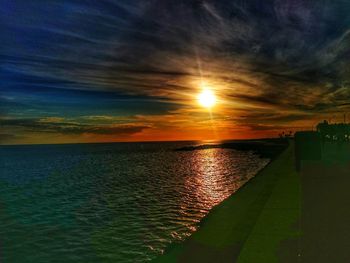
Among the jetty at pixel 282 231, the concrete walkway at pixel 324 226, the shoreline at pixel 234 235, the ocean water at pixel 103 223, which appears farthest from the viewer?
the ocean water at pixel 103 223

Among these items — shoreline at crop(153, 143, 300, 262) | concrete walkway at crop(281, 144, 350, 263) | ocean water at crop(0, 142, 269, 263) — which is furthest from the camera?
ocean water at crop(0, 142, 269, 263)

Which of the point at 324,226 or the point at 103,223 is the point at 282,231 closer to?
the point at 324,226

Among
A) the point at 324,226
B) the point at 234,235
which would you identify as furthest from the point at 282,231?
the point at 234,235

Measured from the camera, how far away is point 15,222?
18.7 m

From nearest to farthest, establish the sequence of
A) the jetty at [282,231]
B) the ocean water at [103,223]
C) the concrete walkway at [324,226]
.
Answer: the concrete walkway at [324,226]
the jetty at [282,231]
the ocean water at [103,223]

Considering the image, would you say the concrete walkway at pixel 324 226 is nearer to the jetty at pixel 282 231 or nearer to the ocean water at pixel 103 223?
the jetty at pixel 282 231

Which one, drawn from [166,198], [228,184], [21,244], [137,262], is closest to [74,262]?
[137,262]

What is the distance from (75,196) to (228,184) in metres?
12.9

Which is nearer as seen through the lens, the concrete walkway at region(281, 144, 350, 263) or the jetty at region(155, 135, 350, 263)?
the concrete walkway at region(281, 144, 350, 263)

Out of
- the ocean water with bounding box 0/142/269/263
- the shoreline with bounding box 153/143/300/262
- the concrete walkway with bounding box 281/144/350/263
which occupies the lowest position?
the ocean water with bounding box 0/142/269/263

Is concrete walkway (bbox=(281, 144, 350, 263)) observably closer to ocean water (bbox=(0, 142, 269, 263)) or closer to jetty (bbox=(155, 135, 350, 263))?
jetty (bbox=(155, 135, 350, 263))

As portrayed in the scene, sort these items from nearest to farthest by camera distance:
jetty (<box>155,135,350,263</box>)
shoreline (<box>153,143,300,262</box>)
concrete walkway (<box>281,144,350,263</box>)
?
1. concrete walkway (<box>281,144,350,263</box>)
2. jetty (<box>155,135,350,263</box>)
3. shoreline (<box>153,143,300,262</box>)

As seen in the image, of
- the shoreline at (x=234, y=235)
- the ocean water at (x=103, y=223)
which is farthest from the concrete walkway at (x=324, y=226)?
the ocean water at (x=103, y=223)

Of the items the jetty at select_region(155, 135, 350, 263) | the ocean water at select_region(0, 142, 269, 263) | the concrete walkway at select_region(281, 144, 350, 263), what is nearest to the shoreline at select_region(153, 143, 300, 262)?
the jetty at select_region(155, 135, 350, 263)
